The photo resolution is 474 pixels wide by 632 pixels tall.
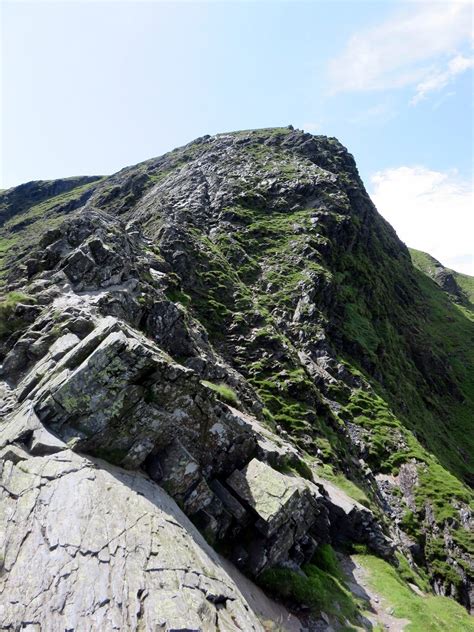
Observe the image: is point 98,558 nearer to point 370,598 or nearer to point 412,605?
point 370,598

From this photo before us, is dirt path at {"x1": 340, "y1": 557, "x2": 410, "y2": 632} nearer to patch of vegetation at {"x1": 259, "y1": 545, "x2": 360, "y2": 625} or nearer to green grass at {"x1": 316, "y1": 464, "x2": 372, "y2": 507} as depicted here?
patch of vegetation at {"x1": 259, "y1": 545, "x2": 360, "y2": 625}

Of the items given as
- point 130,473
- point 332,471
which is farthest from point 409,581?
point 130,473

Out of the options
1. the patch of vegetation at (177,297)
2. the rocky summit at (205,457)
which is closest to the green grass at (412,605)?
the rocky summit at (205,457)

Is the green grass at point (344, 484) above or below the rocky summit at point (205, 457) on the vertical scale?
below

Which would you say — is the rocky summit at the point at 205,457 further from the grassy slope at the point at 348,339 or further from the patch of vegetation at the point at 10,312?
the grassy slope at the point at 348,339

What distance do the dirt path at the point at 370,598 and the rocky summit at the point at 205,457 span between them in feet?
0.48

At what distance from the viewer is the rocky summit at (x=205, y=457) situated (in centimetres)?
1302

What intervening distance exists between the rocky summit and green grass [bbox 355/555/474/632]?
0.17 m

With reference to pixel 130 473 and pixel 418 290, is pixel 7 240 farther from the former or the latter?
pixel 130 473

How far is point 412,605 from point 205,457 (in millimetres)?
16144

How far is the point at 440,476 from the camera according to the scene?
51438 mm

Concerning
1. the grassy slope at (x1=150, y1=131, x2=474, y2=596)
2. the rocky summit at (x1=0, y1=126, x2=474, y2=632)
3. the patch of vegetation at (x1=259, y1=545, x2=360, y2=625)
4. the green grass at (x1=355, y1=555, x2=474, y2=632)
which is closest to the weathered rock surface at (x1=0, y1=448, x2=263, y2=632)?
the rocky summit at (x1=0, y1=126, x2=474, y2=632)

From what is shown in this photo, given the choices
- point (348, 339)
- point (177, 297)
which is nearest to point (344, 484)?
point (177, 297)

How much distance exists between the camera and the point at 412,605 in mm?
24484
